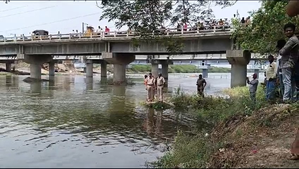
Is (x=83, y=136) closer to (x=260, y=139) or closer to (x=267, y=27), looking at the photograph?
(x=260, y=139)

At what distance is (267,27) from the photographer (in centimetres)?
1463

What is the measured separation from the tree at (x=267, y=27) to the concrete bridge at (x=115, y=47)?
12788 mm

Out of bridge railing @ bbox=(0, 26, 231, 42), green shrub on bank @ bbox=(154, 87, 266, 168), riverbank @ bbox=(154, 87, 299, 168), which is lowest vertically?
green shrub on bank @ bbox=(154, 87, 266, 168)

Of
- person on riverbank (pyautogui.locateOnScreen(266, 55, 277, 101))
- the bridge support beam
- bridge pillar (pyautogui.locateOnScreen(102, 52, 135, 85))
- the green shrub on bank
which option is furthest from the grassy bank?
person on riverbank (pyautogui.locateOnScreen(266, 55, 277, 101))

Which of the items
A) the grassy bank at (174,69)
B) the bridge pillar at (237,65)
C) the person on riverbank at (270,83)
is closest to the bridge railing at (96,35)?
the bridge pillar at (237,65)

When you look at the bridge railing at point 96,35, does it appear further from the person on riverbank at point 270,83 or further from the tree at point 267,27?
the person on riverbank at point 270,83

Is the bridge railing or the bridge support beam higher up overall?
the bridge railing

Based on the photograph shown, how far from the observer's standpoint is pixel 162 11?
10320 millimetres

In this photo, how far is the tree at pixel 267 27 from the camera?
12.7 meters

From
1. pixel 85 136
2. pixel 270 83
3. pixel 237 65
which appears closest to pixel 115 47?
pixel 237 65

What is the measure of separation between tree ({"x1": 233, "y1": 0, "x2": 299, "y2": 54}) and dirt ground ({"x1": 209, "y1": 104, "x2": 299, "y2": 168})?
17.4 ft

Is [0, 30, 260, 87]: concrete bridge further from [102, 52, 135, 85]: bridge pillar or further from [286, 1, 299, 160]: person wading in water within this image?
[286, 1, 299, 160]: person wading in water

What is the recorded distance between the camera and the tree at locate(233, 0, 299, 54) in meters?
12.7

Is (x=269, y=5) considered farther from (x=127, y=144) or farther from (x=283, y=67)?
(x=127, y=144)
